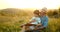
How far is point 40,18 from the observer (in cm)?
212

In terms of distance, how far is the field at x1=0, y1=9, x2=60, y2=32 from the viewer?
2.04 m

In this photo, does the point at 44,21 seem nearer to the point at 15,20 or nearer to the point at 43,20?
the point at 43,20

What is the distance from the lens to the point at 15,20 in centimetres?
206

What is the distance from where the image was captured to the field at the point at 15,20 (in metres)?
2.04
